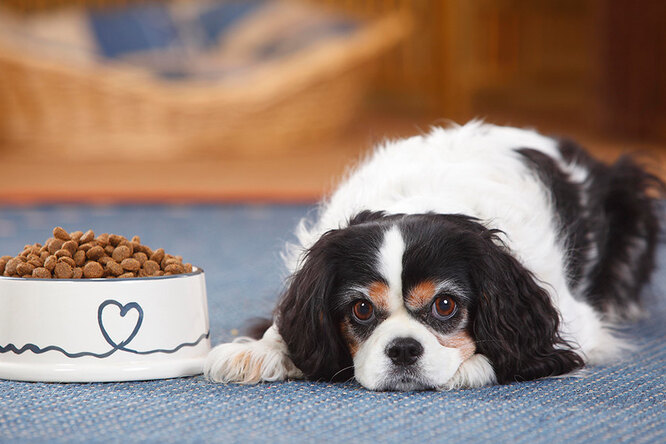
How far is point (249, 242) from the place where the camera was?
12.4 feet

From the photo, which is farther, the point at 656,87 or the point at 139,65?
the point at 656,87

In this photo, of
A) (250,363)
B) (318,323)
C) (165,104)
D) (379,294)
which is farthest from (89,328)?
Answer: (165,104)

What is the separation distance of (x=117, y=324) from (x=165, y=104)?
4603 mm

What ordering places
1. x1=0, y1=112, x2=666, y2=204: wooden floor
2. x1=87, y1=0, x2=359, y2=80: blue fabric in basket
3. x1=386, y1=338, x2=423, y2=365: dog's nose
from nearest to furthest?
x1=386, y1=338, x2=423, y2=365: dog's nose → x1=0, y1=112, x2=666, y2=204: wooden floor → x1=87, y1=0, x2=359, y2=80: blue fabric in basket

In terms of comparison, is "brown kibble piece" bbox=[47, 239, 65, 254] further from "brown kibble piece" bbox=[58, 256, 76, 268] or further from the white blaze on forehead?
the white blaze on forehead

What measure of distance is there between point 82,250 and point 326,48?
5104mm

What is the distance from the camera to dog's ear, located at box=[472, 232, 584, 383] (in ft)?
5.97

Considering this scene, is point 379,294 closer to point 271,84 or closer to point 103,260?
point 103,260

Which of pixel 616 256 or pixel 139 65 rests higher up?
pixel 139 65

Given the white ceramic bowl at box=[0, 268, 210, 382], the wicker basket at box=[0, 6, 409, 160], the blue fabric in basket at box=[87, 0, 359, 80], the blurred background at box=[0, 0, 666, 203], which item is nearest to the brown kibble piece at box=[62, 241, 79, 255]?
the white ceramic bowl at box=[0, 268, 210, 382]

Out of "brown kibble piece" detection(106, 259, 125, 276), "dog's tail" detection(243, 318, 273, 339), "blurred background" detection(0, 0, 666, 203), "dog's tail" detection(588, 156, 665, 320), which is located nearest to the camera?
"brown kibble piece" detection(106, 259, 125, 276)

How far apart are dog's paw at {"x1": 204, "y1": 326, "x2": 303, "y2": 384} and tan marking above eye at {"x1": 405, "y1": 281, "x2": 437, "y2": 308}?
311 millimetres

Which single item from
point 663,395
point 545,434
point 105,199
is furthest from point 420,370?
point 105,199

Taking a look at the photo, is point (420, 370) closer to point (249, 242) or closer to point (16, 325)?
point (16, 325)
